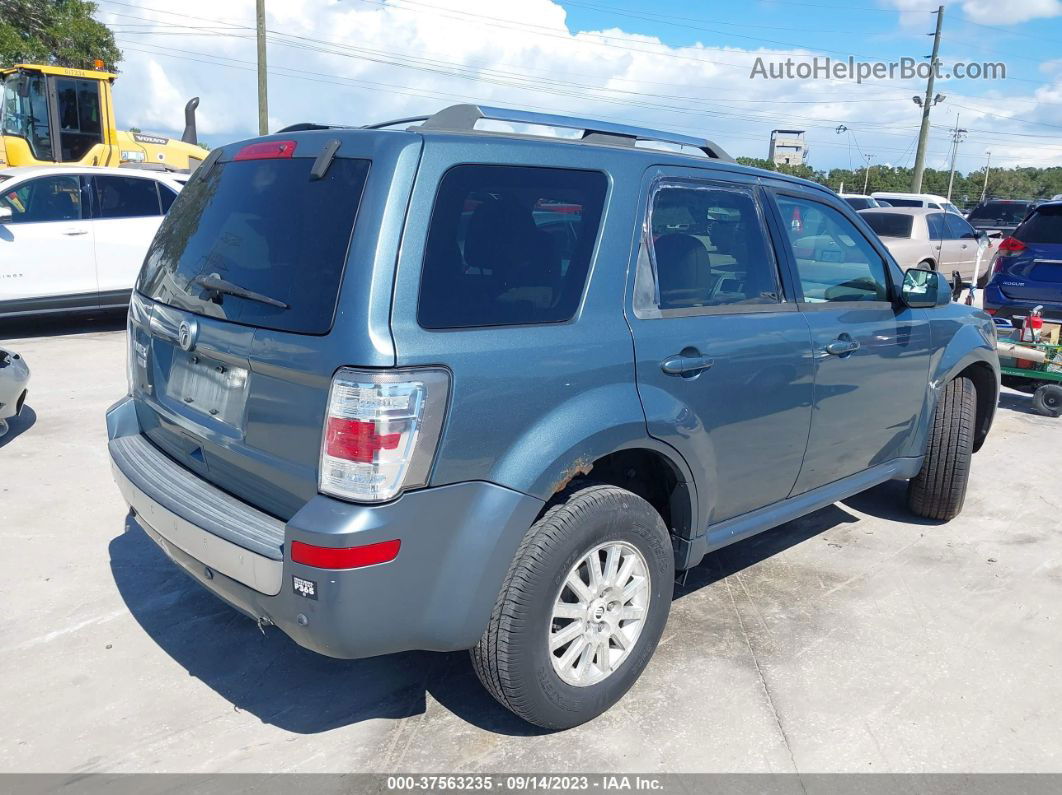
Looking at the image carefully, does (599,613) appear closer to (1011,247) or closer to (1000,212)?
(1011,247)

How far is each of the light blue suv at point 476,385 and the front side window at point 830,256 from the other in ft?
0.16

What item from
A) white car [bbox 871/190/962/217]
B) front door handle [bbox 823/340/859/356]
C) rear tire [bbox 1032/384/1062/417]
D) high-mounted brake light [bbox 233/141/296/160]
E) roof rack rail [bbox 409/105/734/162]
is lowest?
rear tire [bbox 1032/384/1062/417]

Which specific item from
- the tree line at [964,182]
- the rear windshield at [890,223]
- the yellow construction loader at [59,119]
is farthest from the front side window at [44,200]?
the tree line at [964,182]

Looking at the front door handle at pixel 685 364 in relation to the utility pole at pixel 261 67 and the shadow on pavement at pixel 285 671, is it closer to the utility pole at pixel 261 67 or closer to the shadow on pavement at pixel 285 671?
the shadow on pavement at pixel 285 671

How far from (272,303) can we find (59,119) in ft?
45.2

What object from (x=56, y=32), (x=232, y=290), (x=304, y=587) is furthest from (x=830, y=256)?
(x=56, y=32)

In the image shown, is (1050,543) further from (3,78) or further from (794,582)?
(3,78)

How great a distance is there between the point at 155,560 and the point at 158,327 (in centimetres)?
152

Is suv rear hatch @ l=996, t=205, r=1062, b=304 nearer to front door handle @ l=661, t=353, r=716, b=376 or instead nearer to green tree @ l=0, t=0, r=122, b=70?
front door handle @ l=661, t=353, r=716, b=376

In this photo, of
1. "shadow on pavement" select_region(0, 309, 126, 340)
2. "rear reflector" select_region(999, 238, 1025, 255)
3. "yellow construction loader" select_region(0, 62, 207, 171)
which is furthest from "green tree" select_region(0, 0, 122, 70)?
"rear reflector" select_region(999, 238, 1025, 255)

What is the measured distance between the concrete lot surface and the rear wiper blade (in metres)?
1.46

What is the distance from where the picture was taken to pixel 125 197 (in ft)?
31.1

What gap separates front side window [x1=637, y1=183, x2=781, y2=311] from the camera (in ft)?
10.1

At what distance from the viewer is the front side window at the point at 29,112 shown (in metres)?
13.8
